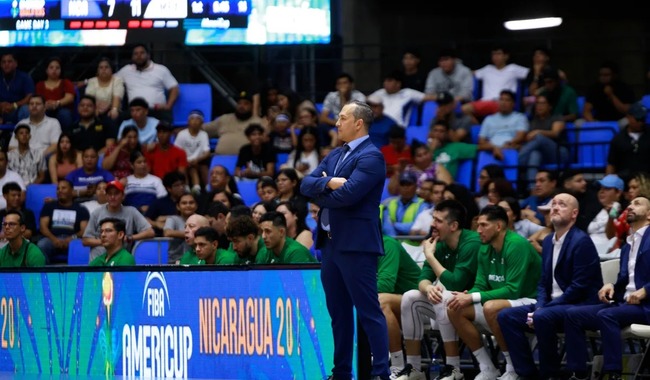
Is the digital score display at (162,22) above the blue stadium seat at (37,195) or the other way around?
above

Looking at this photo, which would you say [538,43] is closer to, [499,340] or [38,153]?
[38,153]

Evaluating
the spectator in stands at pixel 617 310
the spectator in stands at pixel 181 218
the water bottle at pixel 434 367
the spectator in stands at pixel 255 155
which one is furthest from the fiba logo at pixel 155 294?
the spectator in stands at pixel 255 155

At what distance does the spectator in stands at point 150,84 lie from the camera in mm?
19047

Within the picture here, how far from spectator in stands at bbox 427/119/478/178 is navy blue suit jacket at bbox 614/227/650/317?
232 inches

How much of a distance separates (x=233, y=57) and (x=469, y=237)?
36.6 feet

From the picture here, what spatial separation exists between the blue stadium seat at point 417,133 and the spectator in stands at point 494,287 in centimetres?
639

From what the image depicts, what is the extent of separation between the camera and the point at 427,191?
14617 millimetres

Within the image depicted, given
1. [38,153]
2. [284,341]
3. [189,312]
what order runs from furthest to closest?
[38,153] → [189,312] → [284,341]

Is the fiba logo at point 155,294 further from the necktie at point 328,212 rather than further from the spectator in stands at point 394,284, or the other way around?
the necktie at point 328,212

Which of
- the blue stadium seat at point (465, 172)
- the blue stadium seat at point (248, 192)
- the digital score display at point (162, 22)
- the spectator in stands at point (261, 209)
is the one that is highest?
the digital score display at point (162, 22)

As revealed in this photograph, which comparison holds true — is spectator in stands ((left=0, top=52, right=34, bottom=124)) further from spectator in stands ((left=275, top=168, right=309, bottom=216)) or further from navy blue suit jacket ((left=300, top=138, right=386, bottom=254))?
navy blue suit jacket ((left=300, top=138, right=386, bottom=254))

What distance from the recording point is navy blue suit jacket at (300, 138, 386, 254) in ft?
29.9

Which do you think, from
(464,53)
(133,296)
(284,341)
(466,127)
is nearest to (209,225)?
(133,296)

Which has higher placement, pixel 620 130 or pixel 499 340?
pixel 620 130
